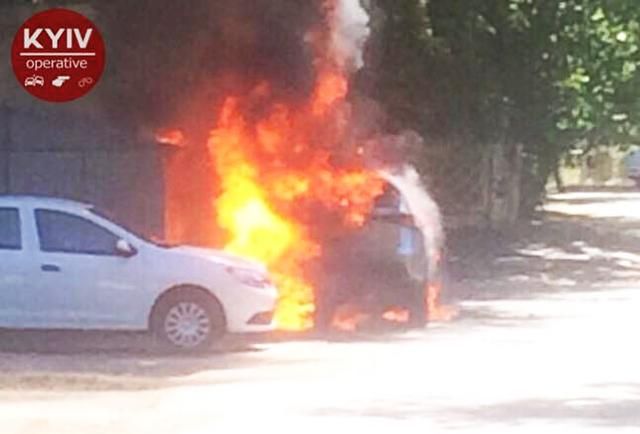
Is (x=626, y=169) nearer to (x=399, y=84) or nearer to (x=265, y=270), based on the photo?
(x=399, y=84)

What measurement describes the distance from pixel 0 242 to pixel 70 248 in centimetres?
72

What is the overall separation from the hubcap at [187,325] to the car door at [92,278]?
0.97ft

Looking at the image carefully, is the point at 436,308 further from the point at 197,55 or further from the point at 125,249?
the point at 125,249

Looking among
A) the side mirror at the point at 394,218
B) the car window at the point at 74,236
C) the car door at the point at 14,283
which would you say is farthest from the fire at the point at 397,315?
the car door at the point at 14,283

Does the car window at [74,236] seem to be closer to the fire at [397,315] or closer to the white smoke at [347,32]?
the fire at [397,315]

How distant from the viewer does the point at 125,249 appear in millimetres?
17312

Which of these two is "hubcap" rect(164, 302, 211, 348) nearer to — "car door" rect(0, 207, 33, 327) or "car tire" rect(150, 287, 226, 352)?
"car tire" rect(150, 287, 226, 352)

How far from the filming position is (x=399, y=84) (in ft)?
91.0

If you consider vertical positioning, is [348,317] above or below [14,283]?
below

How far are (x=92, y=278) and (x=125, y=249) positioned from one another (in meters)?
0.43

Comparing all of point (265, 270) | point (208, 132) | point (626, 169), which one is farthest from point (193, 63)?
point (626, 169)

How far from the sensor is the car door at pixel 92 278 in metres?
17.2

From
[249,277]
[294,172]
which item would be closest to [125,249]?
[249,277]

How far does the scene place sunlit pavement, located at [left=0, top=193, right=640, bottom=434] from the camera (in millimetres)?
12250
